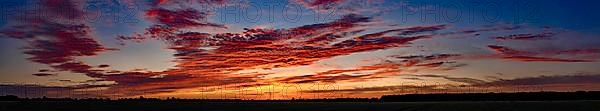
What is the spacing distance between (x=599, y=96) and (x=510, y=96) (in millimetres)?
19627

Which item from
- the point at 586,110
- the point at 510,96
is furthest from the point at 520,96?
the point at 586,110

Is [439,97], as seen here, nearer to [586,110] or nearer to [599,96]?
[599,96]

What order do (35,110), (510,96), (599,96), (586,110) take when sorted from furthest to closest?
(510,96)
(599,96)
(586,110)
(35,110)

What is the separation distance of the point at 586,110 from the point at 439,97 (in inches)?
4318

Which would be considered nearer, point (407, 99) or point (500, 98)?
point (500, 98)

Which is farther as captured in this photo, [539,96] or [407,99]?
[407,99]

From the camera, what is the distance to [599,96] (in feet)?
442

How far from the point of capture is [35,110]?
41.9 m

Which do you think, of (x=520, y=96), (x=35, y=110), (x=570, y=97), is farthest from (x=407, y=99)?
(x=35, y=110)

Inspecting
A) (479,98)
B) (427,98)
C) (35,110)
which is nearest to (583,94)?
(479,98)

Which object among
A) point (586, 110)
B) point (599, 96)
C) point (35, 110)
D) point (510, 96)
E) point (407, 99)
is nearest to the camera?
point (35, 110)

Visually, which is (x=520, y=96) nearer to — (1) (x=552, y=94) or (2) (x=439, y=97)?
(1) (x=552, y=94)

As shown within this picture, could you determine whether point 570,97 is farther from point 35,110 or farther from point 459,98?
point 35,110

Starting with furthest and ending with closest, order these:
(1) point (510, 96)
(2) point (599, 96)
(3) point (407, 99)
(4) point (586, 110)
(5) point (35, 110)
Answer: (3) point (407, 99)
(1) point (510, 96)
(2) point (599, 96)
(4) point (586, 110)
(5) point (35, 110)
